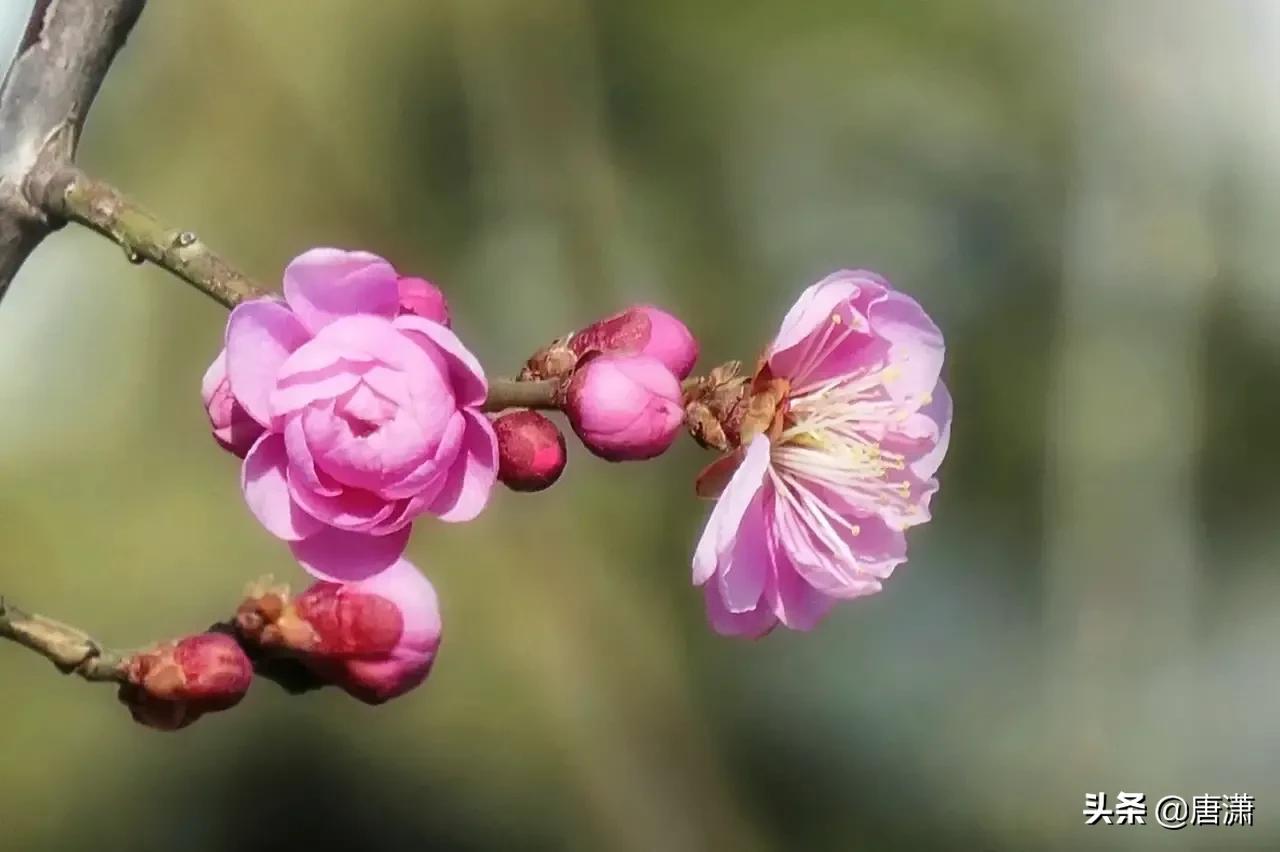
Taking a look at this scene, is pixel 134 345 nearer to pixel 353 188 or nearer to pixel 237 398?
pixel 353 188

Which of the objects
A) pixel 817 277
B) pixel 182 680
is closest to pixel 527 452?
pixel 182 680

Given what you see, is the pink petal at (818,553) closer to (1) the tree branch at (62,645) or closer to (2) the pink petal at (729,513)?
(2) the pink petal at (729,513)

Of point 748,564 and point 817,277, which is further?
point 817,277

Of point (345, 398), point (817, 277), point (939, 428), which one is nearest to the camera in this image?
point (345, 398)

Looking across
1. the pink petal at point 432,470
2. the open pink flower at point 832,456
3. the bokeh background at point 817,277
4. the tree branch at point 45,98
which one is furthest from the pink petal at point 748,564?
the bokeh background at point 817,277

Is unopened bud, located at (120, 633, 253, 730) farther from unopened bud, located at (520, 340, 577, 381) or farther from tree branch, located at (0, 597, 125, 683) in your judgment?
unopened bud, located at (520, 340, 577, 381)

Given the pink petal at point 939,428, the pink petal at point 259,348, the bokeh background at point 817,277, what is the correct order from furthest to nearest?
the bokeh background at point 817,277 < the pink petal at point 939,428 < the pink petal at point 259,348

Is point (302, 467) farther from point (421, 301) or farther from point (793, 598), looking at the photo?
point (793, 598)
